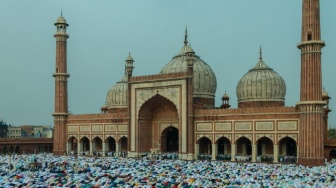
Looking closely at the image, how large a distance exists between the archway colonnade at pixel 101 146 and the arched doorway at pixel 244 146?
32.0 feet

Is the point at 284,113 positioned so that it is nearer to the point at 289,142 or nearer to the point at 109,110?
the point at 289,142

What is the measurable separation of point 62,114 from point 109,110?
581 cm

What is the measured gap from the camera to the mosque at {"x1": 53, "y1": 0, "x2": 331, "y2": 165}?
1059 inches

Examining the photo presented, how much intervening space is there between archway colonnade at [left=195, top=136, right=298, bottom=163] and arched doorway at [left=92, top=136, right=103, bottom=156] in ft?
32.8

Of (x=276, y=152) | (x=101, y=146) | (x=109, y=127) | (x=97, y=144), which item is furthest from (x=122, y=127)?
(x=276, y=152)

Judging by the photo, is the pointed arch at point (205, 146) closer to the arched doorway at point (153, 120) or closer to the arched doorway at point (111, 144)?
the arched doorway at point (153, 120)

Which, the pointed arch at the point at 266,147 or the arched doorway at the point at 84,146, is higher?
the pointed arch at the point at 266,147

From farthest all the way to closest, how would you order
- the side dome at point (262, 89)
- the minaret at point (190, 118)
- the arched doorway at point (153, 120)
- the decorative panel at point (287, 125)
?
the arched doorway at point (153, 120) → the side dome at point (262, 89) → the minaret at point (190, 118) → the decorative panel at point (287, 125)

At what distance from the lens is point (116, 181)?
1706 cm

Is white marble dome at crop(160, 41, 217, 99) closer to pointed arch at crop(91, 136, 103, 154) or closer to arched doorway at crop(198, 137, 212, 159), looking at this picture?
arched doorway at crop(198, 137, 212, 159)

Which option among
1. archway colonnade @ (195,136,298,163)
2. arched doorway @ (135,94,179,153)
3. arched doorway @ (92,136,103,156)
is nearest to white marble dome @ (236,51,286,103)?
archway colonnade @ (195,136,298,163)

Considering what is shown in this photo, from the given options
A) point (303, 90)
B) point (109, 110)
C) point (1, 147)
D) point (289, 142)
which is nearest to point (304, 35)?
point (303, 90)

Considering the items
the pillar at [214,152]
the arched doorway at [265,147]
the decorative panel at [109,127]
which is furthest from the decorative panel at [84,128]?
the arched doorway at [265,147]

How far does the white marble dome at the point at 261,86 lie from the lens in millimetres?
34031
